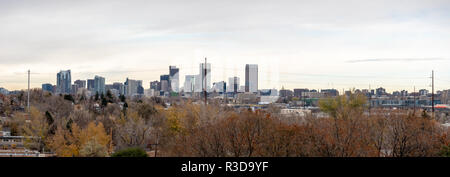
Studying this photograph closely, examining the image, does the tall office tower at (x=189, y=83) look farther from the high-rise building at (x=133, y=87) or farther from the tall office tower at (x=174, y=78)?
the high-rise building at (x=133, y=87)

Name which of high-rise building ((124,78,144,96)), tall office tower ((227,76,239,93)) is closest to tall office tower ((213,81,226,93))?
tall office tower ((227,76,239,93))

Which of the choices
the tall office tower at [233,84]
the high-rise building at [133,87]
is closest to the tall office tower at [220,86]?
the tall office tower at [233,84]

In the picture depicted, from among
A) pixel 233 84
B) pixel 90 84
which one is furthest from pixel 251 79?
pixel 90 84

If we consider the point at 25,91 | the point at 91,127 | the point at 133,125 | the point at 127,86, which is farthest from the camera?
the point at 127,86

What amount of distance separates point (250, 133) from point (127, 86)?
236 feet

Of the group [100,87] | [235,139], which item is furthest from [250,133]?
[100,87]

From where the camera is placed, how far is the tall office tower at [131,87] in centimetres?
8639

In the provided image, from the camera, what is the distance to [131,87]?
288ft

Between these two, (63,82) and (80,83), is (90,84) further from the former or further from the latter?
(63,82)

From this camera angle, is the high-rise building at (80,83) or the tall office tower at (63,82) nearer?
the tall office tower at (63,82)
